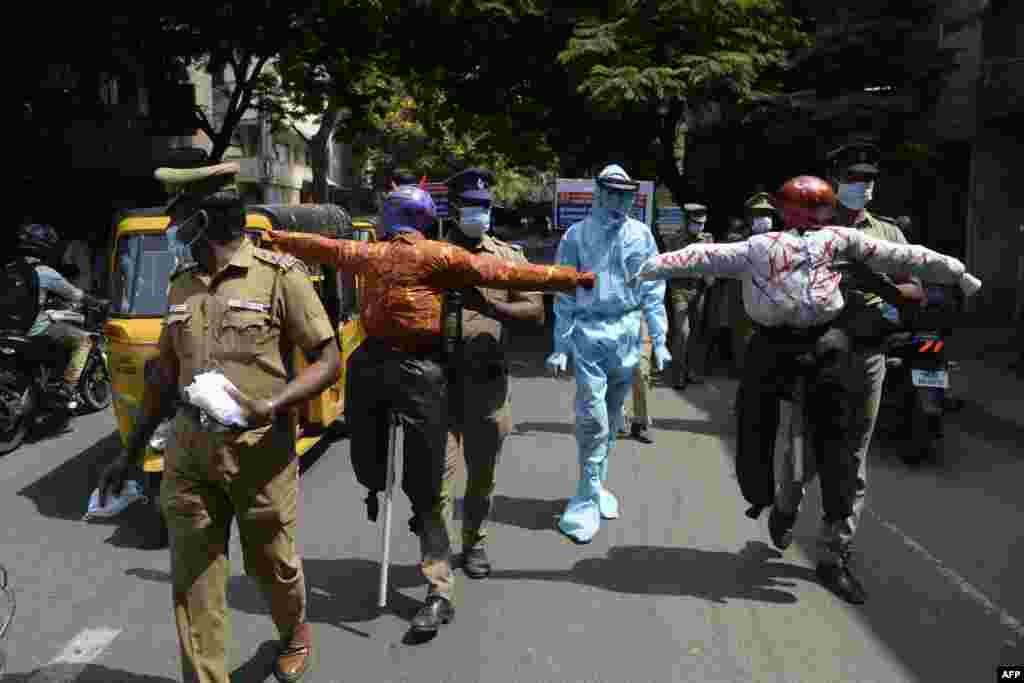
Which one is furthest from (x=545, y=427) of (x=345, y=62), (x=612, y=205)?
(x=345, y=62)

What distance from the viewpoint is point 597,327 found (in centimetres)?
571

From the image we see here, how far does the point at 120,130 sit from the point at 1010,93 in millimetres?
17420

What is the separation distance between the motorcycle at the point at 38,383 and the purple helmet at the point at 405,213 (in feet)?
16.4

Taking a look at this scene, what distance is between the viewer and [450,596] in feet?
14.6

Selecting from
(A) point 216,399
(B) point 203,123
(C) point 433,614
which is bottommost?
(C) point 433,614

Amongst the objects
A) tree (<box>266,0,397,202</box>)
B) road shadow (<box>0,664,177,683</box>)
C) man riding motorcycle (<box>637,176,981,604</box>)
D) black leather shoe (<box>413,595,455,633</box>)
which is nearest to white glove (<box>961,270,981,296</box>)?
man riding motorcycle (<box>637,176,981,604</box>)

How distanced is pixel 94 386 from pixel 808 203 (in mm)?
7771

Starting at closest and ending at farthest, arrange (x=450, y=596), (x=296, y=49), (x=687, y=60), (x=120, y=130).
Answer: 1. (x=450, y=596)
2. (x=687, y=60)
3. (x=296, y=49)
4. (x=120, y=130)

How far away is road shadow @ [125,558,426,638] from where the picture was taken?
461cm

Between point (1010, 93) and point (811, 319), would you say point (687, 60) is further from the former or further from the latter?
point (811, 319)

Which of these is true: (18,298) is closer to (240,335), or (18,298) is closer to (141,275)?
(141,275)

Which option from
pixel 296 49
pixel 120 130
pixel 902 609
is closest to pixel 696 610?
pixel 902 609

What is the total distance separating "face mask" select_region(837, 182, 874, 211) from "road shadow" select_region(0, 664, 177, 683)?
379 cm

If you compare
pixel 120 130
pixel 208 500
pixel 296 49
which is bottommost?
pixel 208 500
